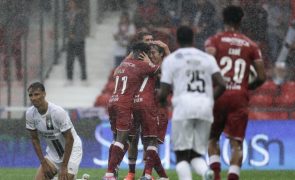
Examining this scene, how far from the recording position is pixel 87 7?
2203cm

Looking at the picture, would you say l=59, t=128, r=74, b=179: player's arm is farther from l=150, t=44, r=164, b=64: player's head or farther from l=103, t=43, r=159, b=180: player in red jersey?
l=150, t=44, r=164, b=64: player's head

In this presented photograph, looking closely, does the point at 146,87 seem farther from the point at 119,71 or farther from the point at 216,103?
the point at 216,103

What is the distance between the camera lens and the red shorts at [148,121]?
15117 mm

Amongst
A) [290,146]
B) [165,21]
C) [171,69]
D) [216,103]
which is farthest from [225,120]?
[165,21]

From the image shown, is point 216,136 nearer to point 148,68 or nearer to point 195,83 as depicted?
point 195,83

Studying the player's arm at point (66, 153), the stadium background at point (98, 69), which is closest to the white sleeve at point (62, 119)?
the player's arm at point (66, 153)

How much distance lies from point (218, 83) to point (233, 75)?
631 millimetres

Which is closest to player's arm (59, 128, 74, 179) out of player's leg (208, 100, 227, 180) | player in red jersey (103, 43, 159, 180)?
player's leg (208, 100, 227, 180)

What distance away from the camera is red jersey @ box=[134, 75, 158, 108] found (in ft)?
49.7

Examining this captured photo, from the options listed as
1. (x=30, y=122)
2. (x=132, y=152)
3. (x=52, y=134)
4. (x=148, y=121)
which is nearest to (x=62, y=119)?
(x=52, y=134)

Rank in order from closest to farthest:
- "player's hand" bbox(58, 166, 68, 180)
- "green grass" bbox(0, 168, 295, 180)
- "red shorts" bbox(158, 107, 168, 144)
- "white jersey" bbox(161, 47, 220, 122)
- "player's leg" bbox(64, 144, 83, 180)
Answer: "white jersey" bbox(161, 47, 220, 122), "player's hand" bbox(58, 166, 68, 180), "player's leg" bbox(64, 144, 83, 180), "red shorts" bbox(158, 107, 168, 144), "green grass" bbox(0, 168, 295, 180)

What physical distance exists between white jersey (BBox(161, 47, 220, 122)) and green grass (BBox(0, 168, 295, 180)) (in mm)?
4976

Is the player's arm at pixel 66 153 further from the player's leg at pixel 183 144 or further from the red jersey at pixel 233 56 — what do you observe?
the red jersey at pixel 233 56

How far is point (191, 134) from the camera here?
37.7 feet
